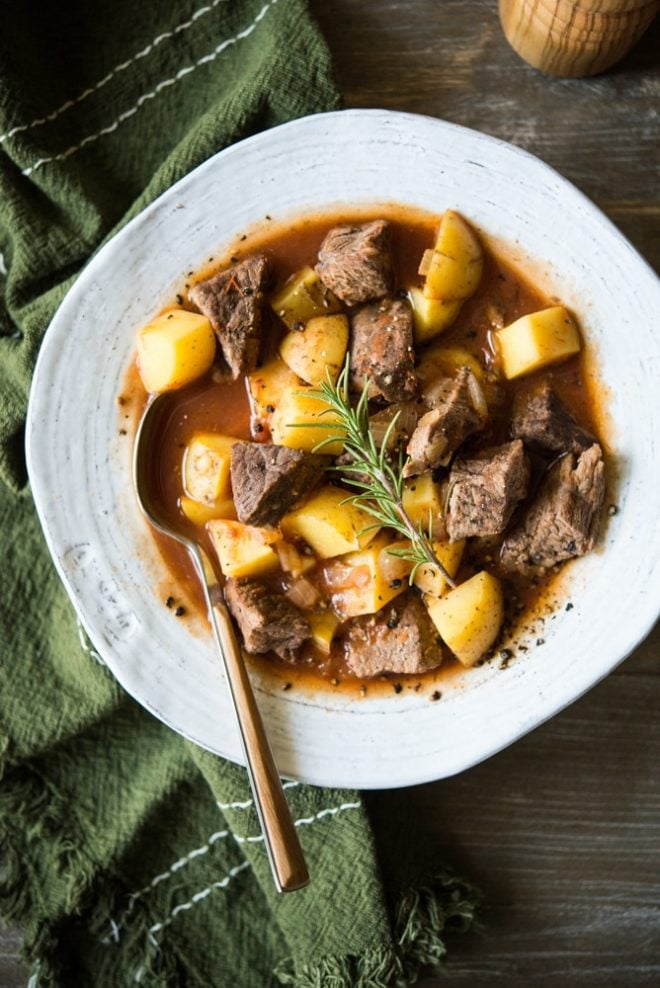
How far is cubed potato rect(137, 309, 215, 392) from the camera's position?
257 centimetres

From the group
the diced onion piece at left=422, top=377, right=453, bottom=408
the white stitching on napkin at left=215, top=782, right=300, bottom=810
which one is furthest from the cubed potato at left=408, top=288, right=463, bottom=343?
the white stitching on napkin at left=215, top=782, right=300, bottom=810

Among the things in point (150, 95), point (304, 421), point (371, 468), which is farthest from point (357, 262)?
point (150, 95)

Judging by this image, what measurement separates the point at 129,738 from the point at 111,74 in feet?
7.23

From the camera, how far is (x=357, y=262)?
2.46 metres

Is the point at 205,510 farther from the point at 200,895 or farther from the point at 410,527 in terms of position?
the point at 200,895

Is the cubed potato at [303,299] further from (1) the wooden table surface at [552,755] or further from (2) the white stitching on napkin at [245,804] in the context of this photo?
(2) the white stitching on napkin at [245,804]

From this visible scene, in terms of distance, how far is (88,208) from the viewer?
2760 mm

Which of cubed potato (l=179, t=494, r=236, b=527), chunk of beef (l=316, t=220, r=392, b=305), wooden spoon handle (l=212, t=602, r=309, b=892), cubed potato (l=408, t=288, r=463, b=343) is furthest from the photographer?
cubed potato (l=179, t=494, r=236, b=527)

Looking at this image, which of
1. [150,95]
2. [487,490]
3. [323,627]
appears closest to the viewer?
[487,490]

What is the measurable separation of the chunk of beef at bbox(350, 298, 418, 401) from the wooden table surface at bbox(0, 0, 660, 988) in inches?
30.8

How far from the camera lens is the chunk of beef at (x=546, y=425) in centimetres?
249

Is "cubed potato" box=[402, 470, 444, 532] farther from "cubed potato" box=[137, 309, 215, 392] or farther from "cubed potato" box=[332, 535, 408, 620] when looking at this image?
"cubed potato" box=[137, 309, 215, 392]

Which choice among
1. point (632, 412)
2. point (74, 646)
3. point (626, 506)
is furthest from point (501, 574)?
point (74, 646)

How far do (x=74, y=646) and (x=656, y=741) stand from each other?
199 centimetres
